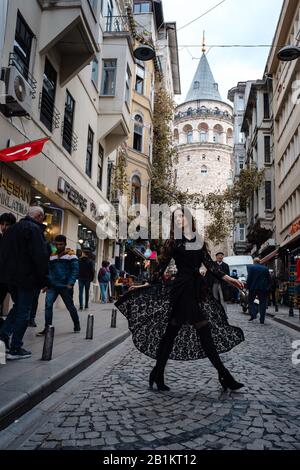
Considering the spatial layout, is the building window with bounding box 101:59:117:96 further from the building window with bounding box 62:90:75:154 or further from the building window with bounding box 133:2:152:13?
the building window with bounding box 133:2:152:13

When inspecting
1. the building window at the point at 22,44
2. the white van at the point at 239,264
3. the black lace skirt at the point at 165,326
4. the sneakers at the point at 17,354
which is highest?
the building window at the point at 22,44

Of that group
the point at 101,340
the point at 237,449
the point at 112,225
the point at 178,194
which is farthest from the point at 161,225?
the point at 237,449

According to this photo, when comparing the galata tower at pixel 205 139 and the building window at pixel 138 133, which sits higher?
the galata tower at pixel 205 139

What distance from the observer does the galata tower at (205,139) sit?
85.9 metres

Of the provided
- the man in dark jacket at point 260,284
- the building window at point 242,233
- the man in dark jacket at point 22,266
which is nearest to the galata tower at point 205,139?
the building window at point 242,233

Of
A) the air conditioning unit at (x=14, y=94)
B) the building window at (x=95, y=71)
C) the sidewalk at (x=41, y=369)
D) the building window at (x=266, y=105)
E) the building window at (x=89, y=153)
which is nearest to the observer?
Result: the sidewalk at (x=41, y=369)

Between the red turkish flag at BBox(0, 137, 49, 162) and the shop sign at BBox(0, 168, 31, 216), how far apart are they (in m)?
0.74

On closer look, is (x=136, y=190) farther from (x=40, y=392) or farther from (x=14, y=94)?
(x=40, y=392)

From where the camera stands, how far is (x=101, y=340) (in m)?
7.43

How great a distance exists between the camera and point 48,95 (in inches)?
507

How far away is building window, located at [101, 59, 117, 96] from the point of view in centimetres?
1939

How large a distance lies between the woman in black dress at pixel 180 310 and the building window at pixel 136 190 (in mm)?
24815

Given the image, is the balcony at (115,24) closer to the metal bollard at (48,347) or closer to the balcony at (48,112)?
the balcony at (48,112)
